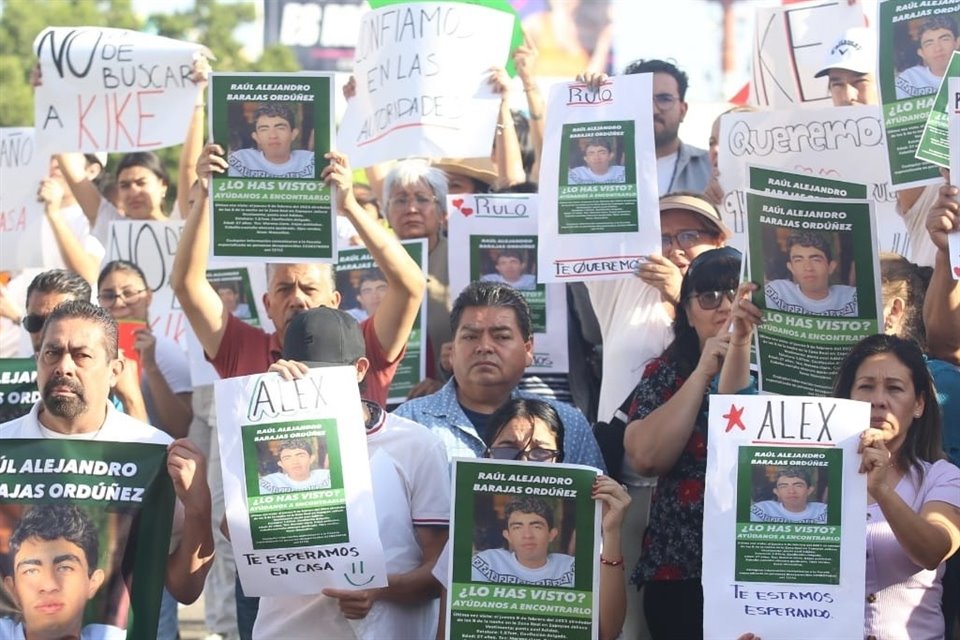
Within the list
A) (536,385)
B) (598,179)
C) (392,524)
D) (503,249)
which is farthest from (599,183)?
(392,524)

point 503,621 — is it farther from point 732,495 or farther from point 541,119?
point 541,119

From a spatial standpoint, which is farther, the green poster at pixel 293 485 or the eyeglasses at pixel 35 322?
the eyeglasses at pixel 35 322

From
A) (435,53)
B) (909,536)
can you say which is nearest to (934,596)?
(909,536)

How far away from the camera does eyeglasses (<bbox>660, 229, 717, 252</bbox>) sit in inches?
285

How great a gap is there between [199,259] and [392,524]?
140cm

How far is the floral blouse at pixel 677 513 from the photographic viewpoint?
6117 millimetres

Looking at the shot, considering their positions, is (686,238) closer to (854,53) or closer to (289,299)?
(854,53)

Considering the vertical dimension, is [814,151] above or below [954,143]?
above

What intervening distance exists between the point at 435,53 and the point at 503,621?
126 inches

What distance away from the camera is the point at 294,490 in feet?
18.1

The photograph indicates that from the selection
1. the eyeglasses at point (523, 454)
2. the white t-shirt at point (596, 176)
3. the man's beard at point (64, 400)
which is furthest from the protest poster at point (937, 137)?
the man's beard at point (64, 400)

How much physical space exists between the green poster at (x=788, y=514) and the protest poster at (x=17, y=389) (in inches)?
101

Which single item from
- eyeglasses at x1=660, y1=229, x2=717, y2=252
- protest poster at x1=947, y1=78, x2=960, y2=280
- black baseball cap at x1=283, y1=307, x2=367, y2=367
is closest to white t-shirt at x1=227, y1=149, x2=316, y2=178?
black baseball cap at x1=283, y1=307, x2=367, y2=367

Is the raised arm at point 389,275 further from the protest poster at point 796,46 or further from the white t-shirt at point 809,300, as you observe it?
the protest poster at point 796,46
